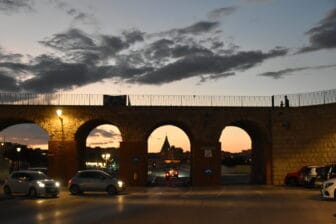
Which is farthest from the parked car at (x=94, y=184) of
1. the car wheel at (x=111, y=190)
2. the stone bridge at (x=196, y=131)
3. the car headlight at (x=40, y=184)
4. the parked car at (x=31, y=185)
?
the stone bridge at (x=196, y=131)

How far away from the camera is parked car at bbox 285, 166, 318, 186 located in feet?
126

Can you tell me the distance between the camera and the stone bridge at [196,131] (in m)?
43.1

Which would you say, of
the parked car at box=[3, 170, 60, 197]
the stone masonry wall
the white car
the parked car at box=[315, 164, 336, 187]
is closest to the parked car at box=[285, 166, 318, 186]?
the parked car at box=[315, 164, 336, 187]

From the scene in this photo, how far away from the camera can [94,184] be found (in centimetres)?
3381

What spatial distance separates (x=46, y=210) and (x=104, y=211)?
239cm

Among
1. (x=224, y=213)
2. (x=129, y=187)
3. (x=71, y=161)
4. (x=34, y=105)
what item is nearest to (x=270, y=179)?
(x=129, y=187)

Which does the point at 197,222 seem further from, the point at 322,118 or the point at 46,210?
the point at 322,118

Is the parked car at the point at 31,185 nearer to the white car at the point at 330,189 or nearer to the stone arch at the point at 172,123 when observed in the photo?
the stone arch at the point at 172,123

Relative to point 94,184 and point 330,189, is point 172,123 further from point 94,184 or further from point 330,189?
point 330,189

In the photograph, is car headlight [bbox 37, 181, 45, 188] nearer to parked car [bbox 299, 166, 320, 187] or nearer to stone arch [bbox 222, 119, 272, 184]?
stone arch [bbox 222, 119, 272, 184]

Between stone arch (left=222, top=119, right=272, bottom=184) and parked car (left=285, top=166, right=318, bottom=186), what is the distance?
2.14 metres

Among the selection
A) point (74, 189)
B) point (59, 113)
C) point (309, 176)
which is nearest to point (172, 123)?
point (59, 113)

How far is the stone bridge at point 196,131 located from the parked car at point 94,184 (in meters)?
9.17

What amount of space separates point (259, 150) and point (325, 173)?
39.1 feet
